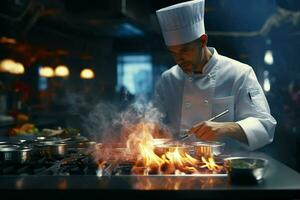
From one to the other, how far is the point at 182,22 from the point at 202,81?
539 millimetres

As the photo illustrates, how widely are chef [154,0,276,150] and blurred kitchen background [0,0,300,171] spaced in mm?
1575

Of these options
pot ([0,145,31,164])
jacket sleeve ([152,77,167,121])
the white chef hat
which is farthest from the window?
pot ([0,145,31,164])

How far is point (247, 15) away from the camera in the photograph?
8.22 meters

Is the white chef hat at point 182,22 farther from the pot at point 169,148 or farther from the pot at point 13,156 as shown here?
the pot at point 13,156

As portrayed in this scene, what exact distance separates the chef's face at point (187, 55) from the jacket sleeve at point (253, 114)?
0.48 metres

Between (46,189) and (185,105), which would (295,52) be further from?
(46,189)

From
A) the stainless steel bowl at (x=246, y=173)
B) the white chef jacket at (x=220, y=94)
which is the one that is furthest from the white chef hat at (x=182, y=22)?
the stainless steel bowl at (x=246, y=173)

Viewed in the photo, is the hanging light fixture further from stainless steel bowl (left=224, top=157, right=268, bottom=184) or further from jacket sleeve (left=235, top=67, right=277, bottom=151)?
stainless steel bowl (left=224, top=157, right=268, bottom=184)

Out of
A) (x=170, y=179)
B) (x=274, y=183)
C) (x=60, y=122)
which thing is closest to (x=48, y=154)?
(x=170, y=179)

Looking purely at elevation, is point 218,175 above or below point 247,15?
below

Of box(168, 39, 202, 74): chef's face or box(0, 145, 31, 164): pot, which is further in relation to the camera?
box(168, 39, 202, 74): chef's face

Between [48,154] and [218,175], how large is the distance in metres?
1.29

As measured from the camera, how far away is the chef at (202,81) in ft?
10.6

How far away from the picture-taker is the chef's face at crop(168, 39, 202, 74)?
10.5ft
